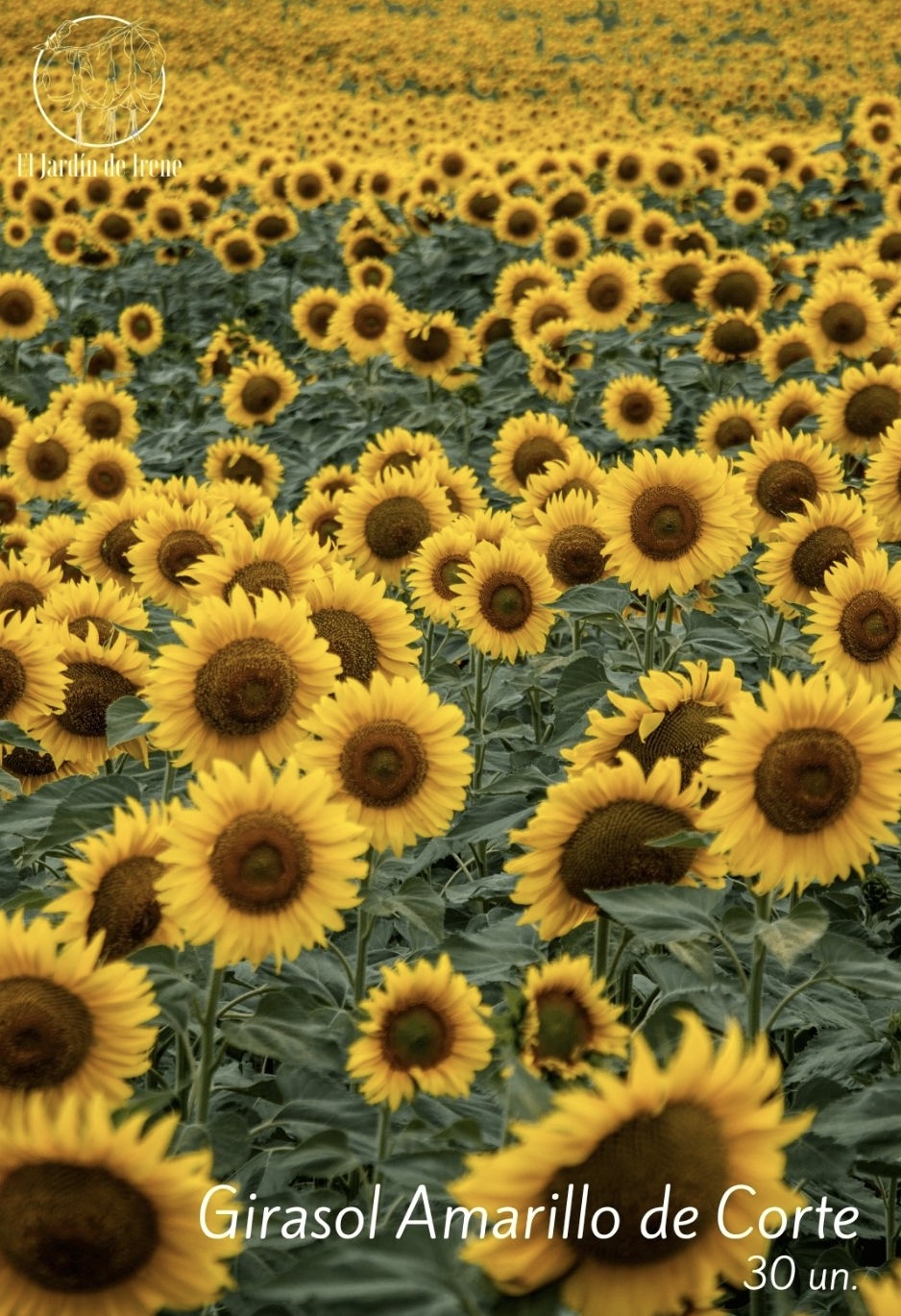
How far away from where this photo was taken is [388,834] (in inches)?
94.7

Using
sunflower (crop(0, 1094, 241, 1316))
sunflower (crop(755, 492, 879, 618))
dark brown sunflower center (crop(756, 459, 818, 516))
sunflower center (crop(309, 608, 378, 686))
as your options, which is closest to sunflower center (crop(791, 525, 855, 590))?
sunflower (crop(755, 492, 879, 618))

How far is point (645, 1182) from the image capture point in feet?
4.10

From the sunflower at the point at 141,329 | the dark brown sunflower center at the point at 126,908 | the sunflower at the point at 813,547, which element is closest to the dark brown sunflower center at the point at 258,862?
the dark brown sunflower center at the point at 126,908

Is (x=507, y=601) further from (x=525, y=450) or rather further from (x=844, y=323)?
(x=844, y=323)

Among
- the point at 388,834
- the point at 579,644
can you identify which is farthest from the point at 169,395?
the point at 388,834

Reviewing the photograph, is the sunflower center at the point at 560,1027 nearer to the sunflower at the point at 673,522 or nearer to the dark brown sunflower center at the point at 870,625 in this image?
the dark brown sunflower center at the point at 870,625

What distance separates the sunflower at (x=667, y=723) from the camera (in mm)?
2312

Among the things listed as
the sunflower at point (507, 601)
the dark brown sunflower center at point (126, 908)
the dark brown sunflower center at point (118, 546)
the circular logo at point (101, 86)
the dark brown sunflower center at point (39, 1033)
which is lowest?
the dark brown sunflower center at point (39, 1033)

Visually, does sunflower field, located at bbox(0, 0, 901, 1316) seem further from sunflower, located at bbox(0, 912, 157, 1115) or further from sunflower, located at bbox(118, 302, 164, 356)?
sunflower, located at bbox(118, 302, 164, 356)

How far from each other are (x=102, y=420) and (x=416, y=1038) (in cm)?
507

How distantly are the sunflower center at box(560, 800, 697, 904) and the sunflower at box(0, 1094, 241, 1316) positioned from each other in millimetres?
877

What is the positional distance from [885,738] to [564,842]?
0.53 meters

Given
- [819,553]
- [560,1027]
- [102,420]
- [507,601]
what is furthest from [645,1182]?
[102,420]

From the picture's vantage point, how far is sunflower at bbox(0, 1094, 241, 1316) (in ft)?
4.29
